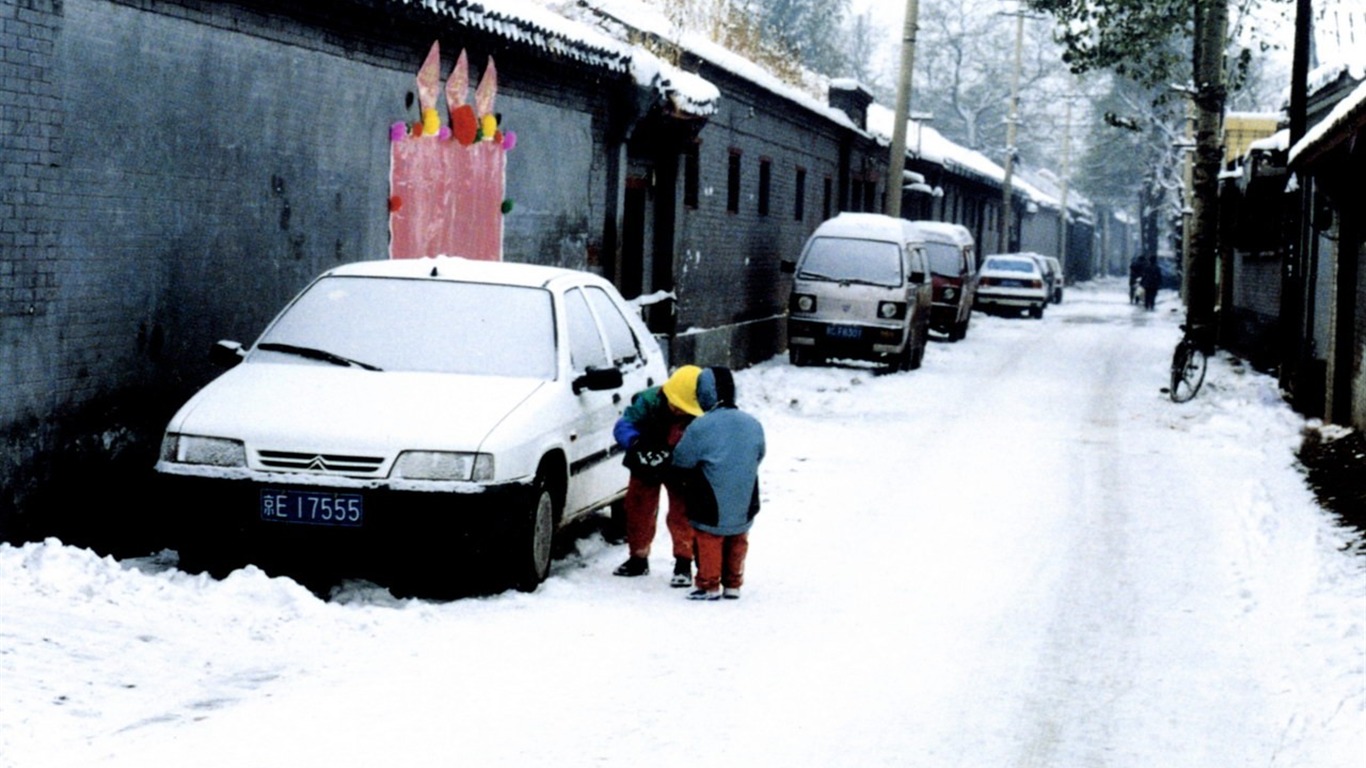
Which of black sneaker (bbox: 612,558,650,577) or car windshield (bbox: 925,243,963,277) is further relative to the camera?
car windshield (bbox: 925,243,963,277)

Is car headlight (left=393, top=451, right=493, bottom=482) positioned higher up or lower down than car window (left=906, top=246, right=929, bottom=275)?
lower down

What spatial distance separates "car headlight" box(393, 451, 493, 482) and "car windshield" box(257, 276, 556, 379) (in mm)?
1081

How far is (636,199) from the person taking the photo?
21.6 m

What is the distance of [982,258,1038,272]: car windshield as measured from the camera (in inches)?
1837

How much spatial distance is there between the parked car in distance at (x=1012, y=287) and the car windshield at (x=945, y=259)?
11058 mm

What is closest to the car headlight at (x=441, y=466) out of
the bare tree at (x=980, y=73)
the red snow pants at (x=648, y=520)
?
the red snow pants at (x=648, y=520)

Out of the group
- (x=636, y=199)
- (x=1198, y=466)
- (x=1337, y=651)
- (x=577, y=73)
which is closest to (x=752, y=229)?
(x=636, y=199)

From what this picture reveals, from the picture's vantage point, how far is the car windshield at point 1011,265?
46.7 metres

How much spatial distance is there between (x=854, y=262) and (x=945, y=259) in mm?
9921

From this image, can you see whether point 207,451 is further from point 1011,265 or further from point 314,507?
point 1011,265

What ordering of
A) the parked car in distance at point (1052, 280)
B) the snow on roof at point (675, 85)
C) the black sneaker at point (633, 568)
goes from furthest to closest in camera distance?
the parked car in distance at point (1052, 280), the snow on roof at point (675, 85), the black sneaker at point (633, 568)

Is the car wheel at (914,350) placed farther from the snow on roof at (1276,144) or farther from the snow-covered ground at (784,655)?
the snow-covered ground at (784,655)

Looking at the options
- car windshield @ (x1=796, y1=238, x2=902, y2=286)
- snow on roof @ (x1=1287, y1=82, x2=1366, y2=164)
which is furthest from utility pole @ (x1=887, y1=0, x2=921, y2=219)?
snow on roof @ (x1=1287, y1=82, x2=1366, y2=164)

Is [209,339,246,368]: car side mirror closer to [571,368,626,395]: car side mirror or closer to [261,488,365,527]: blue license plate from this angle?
[261,488,365,527]: blue license plate
